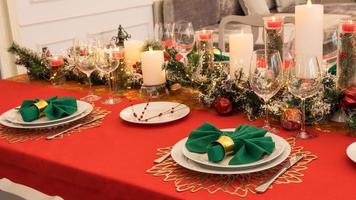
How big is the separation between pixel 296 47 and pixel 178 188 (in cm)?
63

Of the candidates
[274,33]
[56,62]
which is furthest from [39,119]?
[274,33]

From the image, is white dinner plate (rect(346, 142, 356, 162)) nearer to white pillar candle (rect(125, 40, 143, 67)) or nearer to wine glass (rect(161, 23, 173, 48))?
wine glass (rect(161, 23, 173, 48))

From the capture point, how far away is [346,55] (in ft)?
4.14

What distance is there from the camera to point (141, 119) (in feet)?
4.49

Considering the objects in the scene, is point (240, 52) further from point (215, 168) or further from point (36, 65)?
point (36, 65)

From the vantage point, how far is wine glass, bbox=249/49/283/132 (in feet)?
4.01

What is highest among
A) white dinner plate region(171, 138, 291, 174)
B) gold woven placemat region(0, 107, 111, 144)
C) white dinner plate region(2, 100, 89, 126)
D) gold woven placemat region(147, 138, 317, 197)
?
white dinner plate region(2, 100, 89, 126)

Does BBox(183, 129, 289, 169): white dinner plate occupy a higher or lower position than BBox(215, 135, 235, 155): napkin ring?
lower

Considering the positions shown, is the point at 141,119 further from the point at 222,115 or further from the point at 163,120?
the point at 222,115

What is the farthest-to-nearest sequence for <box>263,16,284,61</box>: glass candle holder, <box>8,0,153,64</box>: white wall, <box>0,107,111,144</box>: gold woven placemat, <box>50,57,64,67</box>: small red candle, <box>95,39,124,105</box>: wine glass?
<box>8,0,153,64</box>: white wall < <box>50,57,64,67</box>: small red candle < <box>95,39,124,105</box>: wine glass < <box>263,16,284,61</box>: glass candle holder < <box>0,107,111,144</box>: gold woven placemat

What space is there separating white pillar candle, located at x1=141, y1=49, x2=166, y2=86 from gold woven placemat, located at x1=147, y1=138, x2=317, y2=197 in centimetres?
55

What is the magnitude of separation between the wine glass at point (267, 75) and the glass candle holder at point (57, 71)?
92 cm

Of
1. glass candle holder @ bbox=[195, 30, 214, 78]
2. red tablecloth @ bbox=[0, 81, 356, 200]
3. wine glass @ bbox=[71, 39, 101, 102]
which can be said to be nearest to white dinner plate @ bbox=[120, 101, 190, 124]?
red tablecloth @ bbox=[0, 81, 356, 200]

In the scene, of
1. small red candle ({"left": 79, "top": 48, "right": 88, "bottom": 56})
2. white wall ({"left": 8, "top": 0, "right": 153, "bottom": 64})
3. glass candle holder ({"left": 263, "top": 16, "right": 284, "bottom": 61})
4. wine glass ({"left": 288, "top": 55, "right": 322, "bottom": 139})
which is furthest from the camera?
white wall ({"left": 8, "top": 0, "right": 153, "bottom": 64})
